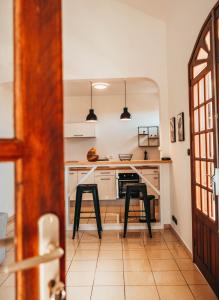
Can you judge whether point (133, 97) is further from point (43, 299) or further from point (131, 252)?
point (43, 299)

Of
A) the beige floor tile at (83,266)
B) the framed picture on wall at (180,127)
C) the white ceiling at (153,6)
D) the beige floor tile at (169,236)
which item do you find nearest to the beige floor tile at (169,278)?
the beige floor tile at (83,266)

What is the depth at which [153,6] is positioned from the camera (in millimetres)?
4148

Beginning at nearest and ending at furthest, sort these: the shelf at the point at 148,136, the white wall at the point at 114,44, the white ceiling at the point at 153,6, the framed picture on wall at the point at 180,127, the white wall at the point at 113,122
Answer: the framed picture on wall at the point at 180,127 → the white ceiling at the point at 153,6 → the white wall at the point at 114,44 → the shelf at the point at 148,136 → the white wall at the point at 113,122

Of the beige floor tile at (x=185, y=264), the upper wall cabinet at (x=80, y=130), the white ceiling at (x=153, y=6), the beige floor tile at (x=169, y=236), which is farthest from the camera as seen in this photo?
→ the upper wall cabinet at (x=80, y=130)

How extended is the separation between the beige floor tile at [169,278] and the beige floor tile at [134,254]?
1.56 ft

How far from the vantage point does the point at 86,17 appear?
15.1ft

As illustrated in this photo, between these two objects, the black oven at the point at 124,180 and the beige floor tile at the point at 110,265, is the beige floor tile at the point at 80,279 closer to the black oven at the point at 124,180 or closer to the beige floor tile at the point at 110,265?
the beige floor tile at the point at 110,265

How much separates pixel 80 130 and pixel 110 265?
448 centimetres

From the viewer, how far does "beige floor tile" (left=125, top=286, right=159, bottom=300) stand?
233 centimetres

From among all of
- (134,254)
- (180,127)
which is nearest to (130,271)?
(134,254)

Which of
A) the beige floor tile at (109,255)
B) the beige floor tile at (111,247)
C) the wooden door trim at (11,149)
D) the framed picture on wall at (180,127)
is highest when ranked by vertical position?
the framed picture on wall at (180,127)

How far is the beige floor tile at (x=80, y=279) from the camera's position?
2632 millimetres

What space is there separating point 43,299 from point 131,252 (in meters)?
3.03

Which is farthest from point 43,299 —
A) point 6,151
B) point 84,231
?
point 84,231
